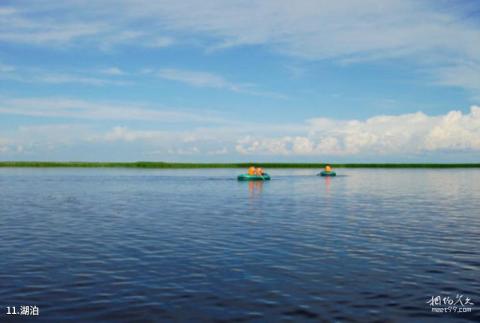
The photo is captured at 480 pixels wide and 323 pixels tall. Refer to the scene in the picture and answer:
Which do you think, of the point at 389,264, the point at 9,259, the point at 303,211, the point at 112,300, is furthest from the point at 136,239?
the point at 303,211

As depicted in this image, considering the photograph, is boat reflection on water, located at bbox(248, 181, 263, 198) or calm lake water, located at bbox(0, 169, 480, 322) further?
boat reflection on water, located at bbox(248, 181, 263, 198)

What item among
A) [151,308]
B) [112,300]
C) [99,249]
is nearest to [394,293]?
[151,308]

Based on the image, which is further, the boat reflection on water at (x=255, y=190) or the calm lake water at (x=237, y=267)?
the boat reflection on water at (x=255, y=190)

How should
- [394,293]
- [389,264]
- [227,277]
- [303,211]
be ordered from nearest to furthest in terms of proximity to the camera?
1. [394,293]
2. [227,277]
3. [389,264]
4. [303,211]

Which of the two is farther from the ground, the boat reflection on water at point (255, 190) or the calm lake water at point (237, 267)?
the boat reflection on water at point (255, 190)

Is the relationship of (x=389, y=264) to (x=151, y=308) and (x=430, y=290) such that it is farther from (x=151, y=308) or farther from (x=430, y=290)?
(x=151, y=308)

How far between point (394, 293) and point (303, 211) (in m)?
23.8

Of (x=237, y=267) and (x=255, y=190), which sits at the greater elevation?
(x=255, y=190)

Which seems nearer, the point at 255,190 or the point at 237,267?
the point at 237,267

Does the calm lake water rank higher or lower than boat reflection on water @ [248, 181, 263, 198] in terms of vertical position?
lower

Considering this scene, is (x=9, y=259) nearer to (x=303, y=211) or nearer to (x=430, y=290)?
(x=430, y=290)

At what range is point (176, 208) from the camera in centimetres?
4044

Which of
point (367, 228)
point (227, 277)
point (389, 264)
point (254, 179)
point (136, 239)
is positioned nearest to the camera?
point (227, 277)

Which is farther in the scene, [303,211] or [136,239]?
[303,211]
